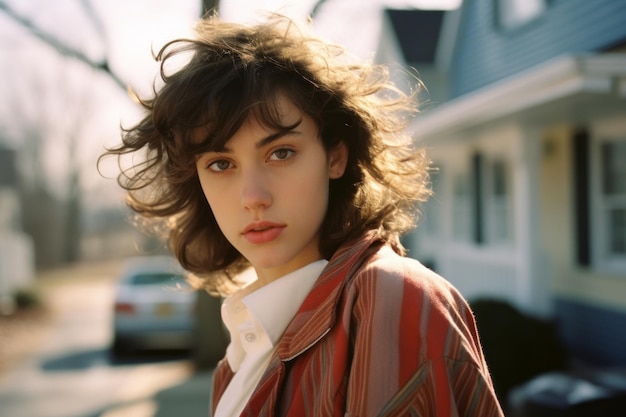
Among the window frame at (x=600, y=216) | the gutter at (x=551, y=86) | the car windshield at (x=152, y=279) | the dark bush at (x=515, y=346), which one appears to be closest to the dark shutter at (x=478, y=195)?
the gutter at (x=551, y=86)

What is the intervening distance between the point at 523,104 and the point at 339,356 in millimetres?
6533

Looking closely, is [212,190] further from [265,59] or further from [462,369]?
[462,369]

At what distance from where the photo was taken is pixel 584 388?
4801mm

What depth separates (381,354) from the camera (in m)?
1.13

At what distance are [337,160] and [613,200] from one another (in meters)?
7.08

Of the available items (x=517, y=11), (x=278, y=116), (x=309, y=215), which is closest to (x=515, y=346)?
(x=517, y=11)

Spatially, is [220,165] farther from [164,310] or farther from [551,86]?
[164,310]

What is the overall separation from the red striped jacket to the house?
16.0ft

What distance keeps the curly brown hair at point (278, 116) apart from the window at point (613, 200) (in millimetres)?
6590

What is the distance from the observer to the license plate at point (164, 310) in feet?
40.7

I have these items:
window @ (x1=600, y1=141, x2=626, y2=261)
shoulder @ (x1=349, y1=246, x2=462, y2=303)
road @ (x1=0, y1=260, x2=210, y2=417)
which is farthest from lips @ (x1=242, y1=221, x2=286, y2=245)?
window @ (x1=600, y1=141, x2=626, y2=261)

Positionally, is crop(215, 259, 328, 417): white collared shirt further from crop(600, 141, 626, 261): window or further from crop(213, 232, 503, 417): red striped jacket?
crop(600, 141, 626, 261): window

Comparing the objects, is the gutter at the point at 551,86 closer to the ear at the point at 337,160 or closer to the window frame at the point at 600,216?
the window frame at the point at 600,216

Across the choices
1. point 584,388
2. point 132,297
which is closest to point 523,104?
point 584,388
